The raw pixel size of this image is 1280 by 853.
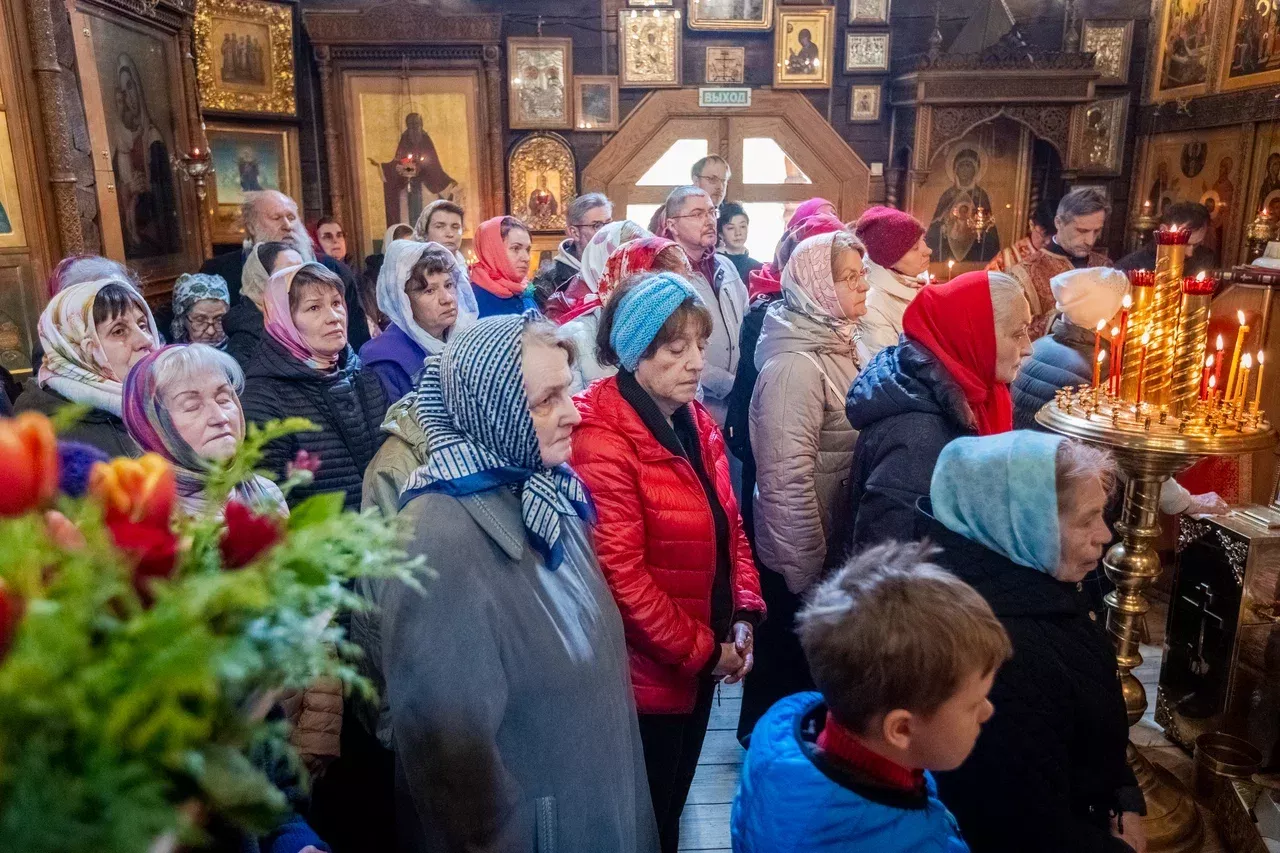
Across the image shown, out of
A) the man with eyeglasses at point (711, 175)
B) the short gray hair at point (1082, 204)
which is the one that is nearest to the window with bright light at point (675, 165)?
the man with eyeglasses at point (711, 175)

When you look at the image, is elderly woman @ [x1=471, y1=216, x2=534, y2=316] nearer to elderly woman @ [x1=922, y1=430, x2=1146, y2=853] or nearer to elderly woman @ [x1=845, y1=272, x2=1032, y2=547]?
elderly woman @ [x1=845, y1=272, x2=1032, y2=547]

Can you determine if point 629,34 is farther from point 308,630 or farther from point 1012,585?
point 308,630

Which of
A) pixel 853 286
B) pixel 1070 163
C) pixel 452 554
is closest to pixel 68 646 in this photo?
pixel 452 554

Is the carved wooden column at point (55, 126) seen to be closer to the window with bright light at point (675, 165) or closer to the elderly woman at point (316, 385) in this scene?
the elderly woman at point (316, 385)

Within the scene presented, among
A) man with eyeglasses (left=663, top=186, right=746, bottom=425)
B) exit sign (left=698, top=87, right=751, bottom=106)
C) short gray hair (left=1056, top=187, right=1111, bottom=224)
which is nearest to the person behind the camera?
man with eyeglasses (left=663, top=186, right=746, bottom=425)

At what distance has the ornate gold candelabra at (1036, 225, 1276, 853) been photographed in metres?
2.25

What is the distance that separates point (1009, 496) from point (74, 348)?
8.59 feet

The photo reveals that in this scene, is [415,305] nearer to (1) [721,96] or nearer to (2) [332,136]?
(2) [332,136]

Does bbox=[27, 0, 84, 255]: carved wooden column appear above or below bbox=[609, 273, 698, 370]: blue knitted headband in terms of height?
above

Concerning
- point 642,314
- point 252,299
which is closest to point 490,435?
point 642,314

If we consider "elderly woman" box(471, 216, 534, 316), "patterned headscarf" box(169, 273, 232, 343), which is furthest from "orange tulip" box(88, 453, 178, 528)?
"elderly woman" box(471, 216, 534, 316)

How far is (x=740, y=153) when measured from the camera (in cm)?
807

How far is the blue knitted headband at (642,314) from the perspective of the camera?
221 centimetres

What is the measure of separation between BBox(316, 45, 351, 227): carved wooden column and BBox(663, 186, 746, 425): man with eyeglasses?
4.58 meters
